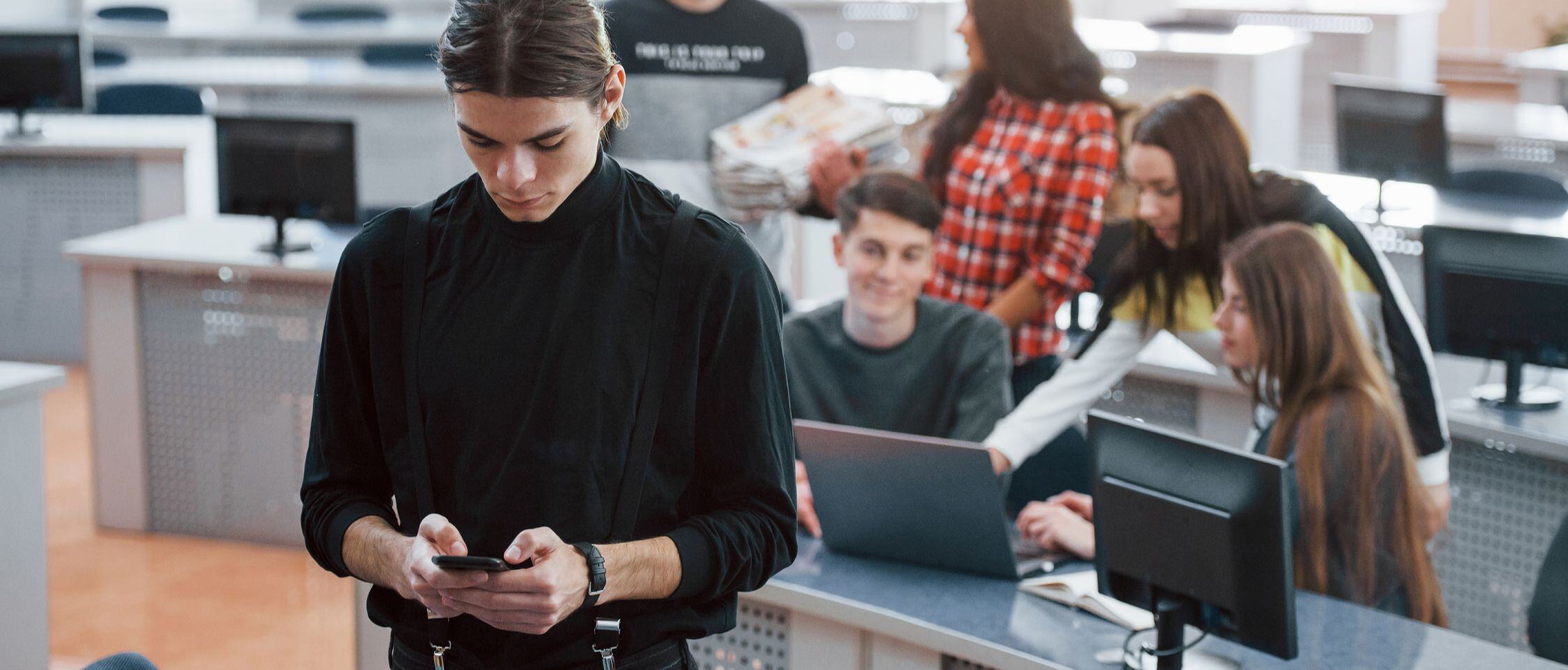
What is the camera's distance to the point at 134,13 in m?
9.21

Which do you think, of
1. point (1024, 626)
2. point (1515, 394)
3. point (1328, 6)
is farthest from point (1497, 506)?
point (1328, 6)

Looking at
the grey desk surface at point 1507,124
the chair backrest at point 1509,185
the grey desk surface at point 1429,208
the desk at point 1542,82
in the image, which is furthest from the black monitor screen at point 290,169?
the desk at point 1542,82

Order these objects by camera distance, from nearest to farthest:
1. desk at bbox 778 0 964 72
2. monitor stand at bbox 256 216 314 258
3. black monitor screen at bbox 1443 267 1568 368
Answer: black monitor screen at bbox 1443 267 1568 368
monitor stand at bbox 256 216 314 258
desk at bbox 778 0 964 72

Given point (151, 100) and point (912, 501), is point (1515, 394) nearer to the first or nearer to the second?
point (912, 501)

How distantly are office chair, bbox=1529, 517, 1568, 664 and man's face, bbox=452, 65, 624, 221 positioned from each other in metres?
1.71

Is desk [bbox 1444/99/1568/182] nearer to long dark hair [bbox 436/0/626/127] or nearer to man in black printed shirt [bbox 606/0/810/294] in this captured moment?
man in black printed shirt [bbox 606/0/810/294]

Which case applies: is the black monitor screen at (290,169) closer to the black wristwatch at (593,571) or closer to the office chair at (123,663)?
the office chair at (123,663)

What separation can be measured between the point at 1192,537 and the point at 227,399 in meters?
→ 3.26

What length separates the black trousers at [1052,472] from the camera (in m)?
2.57

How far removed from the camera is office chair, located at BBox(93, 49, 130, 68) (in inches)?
331

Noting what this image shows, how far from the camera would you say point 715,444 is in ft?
3.99

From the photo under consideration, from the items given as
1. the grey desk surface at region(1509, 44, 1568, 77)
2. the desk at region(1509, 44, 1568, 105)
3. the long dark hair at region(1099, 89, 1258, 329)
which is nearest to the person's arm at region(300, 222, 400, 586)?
the long dark hair at region(1099, 89, 1258, 329)

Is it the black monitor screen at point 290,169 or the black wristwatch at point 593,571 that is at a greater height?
the black monitor screen at point 290,169

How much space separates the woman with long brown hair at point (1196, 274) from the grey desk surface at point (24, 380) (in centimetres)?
181
